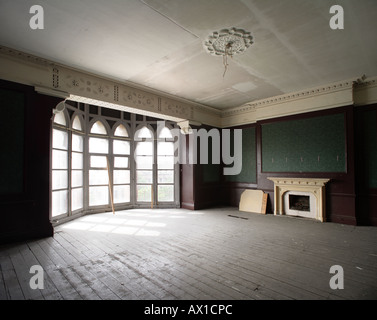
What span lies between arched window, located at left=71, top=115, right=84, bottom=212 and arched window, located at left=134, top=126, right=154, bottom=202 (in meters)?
1.64

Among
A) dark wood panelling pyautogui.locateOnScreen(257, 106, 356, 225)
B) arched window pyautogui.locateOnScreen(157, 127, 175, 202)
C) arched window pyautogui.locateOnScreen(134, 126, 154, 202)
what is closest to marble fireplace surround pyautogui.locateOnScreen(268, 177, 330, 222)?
dark wood panelling pyautogui.locateOnScreen(257, 106, 356, 225)

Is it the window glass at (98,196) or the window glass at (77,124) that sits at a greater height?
the window glass at (77,124)

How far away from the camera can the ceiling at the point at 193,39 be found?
2703 millimetres

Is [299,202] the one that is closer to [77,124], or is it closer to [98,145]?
[98,145]

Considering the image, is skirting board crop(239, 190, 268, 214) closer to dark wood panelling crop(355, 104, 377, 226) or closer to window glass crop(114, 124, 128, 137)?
dark wood panelling crop(355, 104, 377, 226)

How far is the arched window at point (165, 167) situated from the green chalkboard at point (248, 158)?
2213 millimetres

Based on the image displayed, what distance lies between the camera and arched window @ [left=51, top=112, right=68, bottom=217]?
4789mm

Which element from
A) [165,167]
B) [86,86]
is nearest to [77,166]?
[86,86]

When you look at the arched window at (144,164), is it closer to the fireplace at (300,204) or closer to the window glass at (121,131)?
the window glass at (121,131)

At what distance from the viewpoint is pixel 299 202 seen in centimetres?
568

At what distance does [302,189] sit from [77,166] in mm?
5871

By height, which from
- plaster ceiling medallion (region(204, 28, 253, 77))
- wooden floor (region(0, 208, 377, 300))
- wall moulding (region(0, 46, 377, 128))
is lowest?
wooden floor (region(0, 208, 377, 300))

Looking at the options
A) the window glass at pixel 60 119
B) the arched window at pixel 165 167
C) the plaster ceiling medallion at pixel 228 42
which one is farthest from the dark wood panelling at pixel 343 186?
the window glass at pixel 60 119
